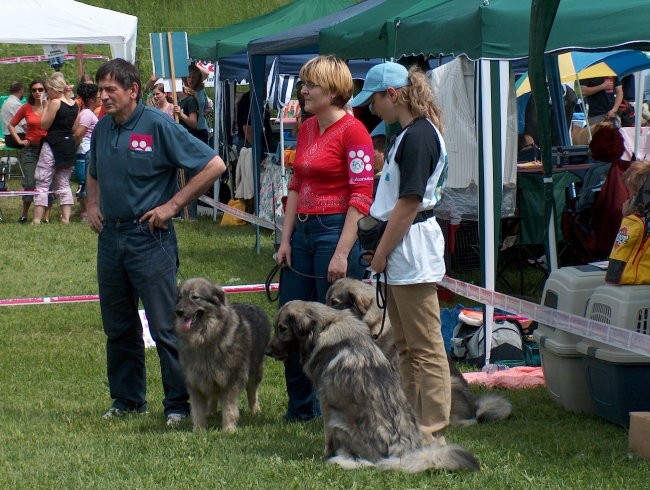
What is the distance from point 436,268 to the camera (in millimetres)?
4922

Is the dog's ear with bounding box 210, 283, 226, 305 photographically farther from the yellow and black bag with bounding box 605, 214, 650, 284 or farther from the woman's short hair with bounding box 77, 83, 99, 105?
the woman's short hair with bounding box 77, 83, 99, 105

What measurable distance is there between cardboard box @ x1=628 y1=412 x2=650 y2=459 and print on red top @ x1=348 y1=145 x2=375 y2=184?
1783 mm

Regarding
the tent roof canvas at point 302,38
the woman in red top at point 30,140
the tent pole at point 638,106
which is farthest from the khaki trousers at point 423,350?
the woman in red top at point 30,140

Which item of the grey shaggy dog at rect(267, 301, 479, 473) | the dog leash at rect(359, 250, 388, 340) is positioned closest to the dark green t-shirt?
the dog leash at rect(359, 250, 388, 340)

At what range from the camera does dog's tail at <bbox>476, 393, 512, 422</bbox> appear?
6184 mm

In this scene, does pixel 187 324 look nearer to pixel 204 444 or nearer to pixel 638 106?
pixel 204 444

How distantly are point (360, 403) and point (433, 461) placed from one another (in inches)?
16.6

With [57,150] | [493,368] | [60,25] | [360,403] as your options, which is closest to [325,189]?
[360,403]

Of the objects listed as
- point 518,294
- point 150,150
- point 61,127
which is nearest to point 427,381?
point 150,150

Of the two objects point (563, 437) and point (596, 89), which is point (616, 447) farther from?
point (596, 89)

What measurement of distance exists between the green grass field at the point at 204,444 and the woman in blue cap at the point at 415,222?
531mm

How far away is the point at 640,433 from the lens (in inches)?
203

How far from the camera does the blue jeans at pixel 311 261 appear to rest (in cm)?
543

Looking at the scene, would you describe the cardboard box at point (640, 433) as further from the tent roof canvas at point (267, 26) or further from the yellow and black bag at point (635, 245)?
the tent roof canvas at point (267, 26)
